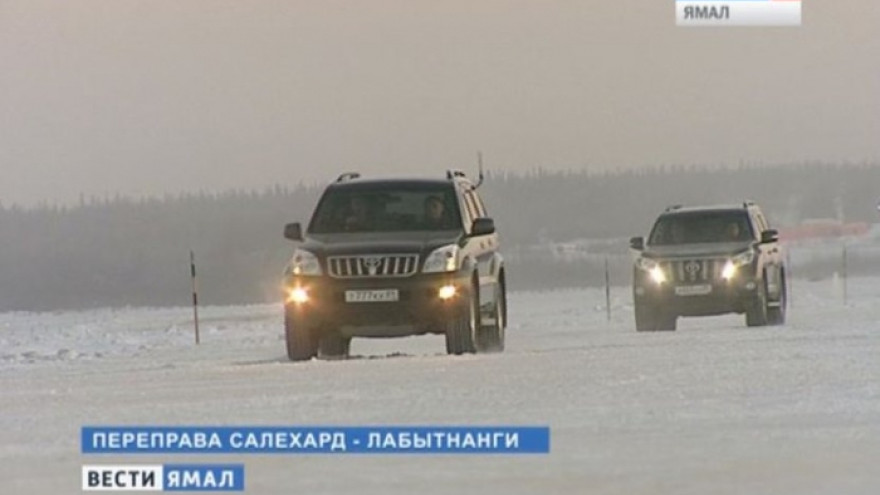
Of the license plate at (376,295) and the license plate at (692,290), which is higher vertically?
the license plate at (376,295)

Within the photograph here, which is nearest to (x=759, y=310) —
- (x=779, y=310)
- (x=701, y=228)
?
(x=779, y=310)

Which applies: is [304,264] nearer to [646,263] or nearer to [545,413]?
[646,263]

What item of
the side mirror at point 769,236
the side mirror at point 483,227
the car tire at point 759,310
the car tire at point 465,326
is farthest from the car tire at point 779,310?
the side mirror at point 483,227

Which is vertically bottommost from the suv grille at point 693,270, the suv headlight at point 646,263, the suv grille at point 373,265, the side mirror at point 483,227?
the suv grille at point 693,270

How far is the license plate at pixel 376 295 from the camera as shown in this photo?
6.09 metres

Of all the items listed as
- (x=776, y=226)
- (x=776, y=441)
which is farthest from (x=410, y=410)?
(x=776, y=226)

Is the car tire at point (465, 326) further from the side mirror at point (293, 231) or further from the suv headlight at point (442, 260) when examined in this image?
the side mirror at point (293, 231)

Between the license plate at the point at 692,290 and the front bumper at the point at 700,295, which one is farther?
the license plate at the point at 692,290

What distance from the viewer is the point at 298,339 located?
661 centimetres

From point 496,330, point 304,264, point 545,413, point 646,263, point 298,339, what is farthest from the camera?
point 646,263

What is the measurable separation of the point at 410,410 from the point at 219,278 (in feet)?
5.29

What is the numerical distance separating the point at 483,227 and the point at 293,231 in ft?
2.75

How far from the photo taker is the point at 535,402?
409 cm

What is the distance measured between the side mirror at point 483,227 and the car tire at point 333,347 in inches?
35.3
